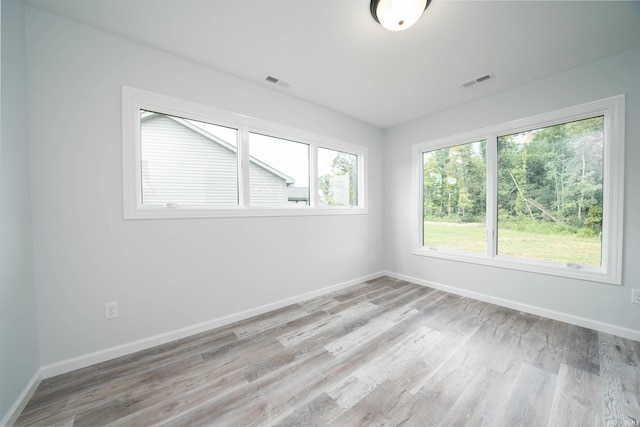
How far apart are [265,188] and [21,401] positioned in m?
2.35

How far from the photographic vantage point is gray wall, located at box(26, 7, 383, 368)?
5.35 ft

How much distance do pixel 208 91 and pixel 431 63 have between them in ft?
7.67

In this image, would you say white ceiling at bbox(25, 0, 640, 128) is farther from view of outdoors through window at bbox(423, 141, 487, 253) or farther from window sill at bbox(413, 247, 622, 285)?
window sill at bbox(413, 247, 622, 285)

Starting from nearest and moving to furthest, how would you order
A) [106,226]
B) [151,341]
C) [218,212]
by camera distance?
[106,226] < [151,341] < [218,212]

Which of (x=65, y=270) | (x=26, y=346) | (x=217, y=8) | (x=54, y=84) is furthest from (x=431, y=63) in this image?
(x=26, y=346)

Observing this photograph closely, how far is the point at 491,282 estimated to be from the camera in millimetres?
2908

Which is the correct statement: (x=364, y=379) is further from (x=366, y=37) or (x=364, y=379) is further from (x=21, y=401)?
(x=366, y=37)

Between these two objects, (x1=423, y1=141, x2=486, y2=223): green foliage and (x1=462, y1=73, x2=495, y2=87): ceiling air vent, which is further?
(x1=423, y1=141, x2=486, y2=223): green foliage

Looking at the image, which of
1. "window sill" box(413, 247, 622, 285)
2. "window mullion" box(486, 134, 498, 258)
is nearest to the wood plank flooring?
"window sill" box(413, 247, 622, 285)

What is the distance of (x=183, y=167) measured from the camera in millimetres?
2209

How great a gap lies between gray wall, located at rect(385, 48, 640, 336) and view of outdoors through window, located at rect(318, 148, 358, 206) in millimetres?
854

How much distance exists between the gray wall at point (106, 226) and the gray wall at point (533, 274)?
2.54 m

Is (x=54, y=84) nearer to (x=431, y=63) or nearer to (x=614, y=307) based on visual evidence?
(x=431, y=63)

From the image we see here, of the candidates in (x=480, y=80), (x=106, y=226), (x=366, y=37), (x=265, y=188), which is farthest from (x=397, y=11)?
(x=106, y=226)
